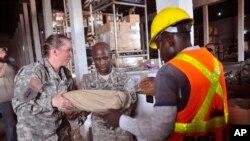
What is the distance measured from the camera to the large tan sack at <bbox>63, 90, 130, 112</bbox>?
1.77 meters

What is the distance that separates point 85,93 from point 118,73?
0.89 metres

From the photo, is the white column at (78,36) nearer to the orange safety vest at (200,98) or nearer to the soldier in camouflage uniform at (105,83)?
the soldier in camouflage uniform at (105,83)

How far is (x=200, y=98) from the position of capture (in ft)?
4.21

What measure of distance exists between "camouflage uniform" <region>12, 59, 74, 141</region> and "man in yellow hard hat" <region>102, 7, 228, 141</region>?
0.91 meters

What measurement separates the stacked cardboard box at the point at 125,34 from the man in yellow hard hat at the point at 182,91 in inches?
137

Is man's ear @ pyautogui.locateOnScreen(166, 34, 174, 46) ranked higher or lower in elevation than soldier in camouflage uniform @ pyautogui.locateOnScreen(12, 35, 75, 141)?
higher

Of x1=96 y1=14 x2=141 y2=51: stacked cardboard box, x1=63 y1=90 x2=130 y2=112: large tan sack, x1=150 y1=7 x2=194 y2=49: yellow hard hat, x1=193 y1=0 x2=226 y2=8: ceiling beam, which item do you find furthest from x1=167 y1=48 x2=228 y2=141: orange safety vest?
x1=193 y1=0 x2=226 y2=8: ceiling beam

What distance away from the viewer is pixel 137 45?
5.25 metres

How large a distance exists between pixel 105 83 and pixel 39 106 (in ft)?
2.94

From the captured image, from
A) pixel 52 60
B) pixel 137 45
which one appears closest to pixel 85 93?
pixel 52 60

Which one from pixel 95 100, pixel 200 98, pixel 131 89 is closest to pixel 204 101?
pixel 200 98

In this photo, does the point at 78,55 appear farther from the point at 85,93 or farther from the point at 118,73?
the point at 85,93

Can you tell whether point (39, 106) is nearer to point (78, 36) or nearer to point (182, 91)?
point (182, 91)

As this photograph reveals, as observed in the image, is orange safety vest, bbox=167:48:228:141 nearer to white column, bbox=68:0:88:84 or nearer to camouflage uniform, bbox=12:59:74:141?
camouflage uniform, bbox=12:59:74:141
